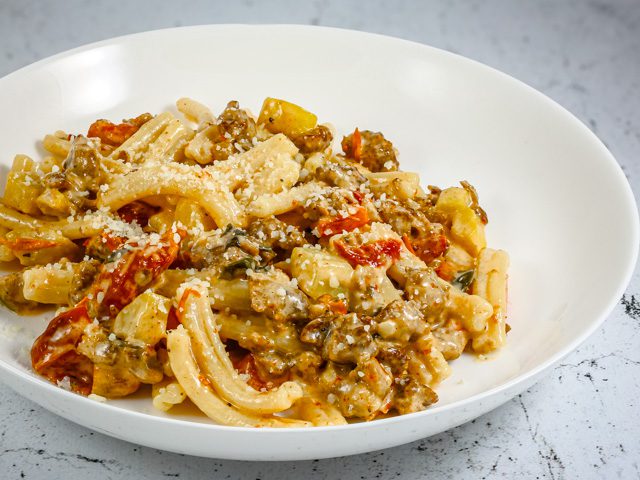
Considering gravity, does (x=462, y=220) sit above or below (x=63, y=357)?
above

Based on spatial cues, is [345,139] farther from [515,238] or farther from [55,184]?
[55,184]

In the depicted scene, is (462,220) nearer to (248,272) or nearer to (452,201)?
(452,201)

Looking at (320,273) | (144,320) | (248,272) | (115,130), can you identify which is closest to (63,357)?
(144,320)

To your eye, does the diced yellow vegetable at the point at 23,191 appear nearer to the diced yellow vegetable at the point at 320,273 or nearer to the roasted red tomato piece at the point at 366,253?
the diced yellow vegetable at the point at 320,273

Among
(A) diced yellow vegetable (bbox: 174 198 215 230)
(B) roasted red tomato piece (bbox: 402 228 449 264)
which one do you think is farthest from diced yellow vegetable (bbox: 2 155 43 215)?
(B) roasted red tomato piece (bbox: 402 228 449 264)

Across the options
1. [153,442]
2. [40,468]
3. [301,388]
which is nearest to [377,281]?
[301,388]

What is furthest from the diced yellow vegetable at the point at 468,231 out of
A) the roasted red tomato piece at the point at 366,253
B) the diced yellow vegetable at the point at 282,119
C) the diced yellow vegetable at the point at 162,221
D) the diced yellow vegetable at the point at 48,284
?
the diced yellow vegetable at the point at 48,284

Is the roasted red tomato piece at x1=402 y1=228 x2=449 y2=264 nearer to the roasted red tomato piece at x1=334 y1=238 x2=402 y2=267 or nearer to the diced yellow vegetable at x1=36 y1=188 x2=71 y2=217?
the roasted red tomato piece at x1=334 y1=238 x2=402 y2=267
